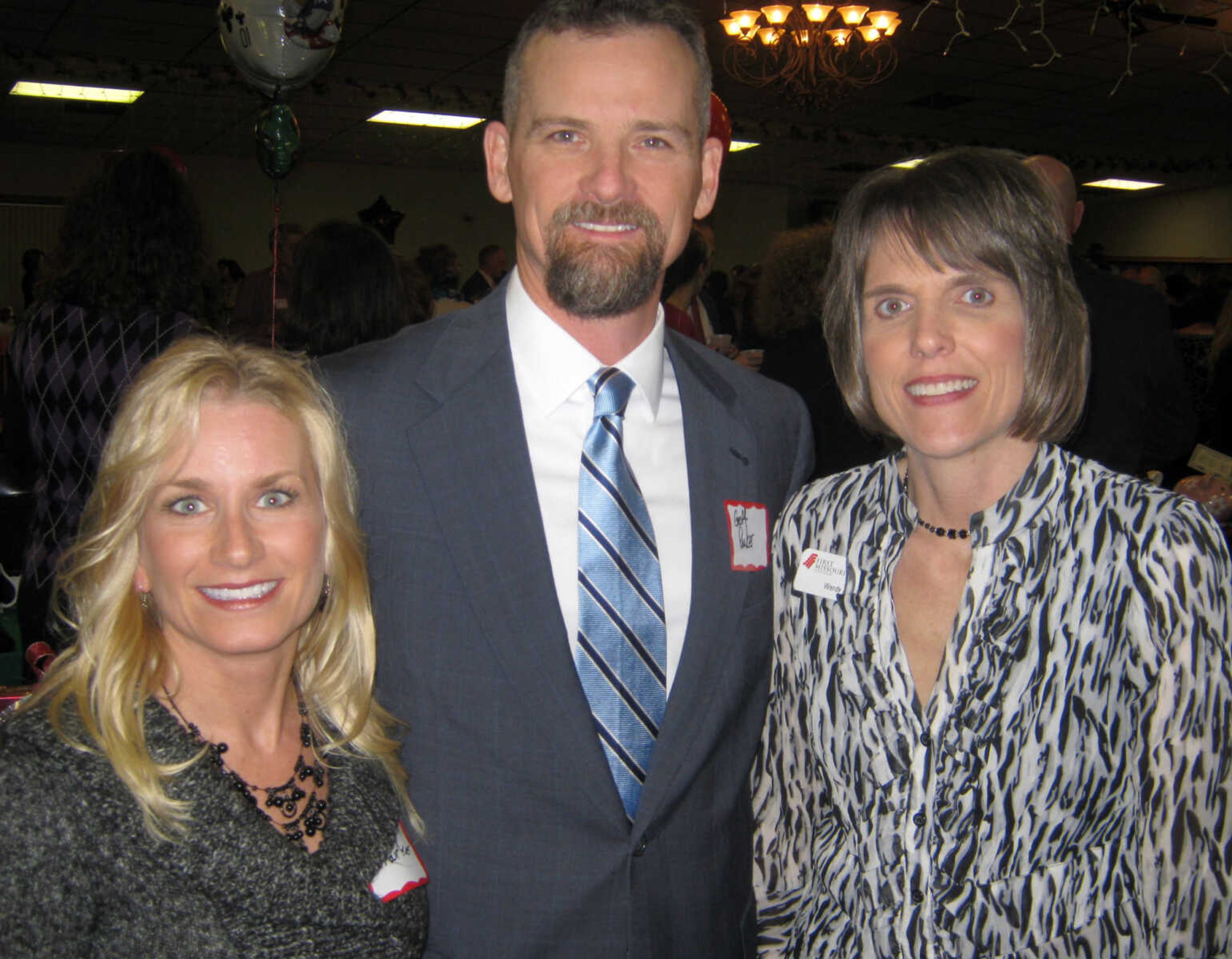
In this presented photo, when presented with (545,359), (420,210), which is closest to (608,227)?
(545,359)

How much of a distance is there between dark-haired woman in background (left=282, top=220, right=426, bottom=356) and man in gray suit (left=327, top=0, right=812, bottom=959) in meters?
1.58

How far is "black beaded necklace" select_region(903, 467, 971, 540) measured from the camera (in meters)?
1.68

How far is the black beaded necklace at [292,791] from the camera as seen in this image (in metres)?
1.36

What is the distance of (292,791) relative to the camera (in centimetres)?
142

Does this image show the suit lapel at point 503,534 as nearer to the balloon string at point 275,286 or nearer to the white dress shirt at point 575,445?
the white dress shirt at point 575,445

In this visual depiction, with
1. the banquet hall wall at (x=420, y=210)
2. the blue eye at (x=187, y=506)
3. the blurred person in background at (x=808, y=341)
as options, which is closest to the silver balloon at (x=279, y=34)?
the blurred person in background at (x=808, y=341)

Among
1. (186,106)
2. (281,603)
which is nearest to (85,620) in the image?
(281,603)

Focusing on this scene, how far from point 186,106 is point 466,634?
10146mm

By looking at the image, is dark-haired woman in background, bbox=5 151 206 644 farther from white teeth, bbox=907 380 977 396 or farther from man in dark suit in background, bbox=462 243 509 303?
man in dark suit in background, bbox=462 243 509 303

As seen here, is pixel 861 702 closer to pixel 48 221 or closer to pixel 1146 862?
pixel 1146 862

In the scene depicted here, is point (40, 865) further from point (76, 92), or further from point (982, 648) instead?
point (76, 92)

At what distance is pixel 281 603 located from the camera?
4.58ft

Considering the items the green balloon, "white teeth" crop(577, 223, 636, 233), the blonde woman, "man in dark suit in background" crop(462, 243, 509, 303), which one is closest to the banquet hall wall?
"man in dark suit in background" crop(462, 243, 509, 303)

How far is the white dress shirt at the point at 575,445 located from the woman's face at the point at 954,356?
1.26 ft
